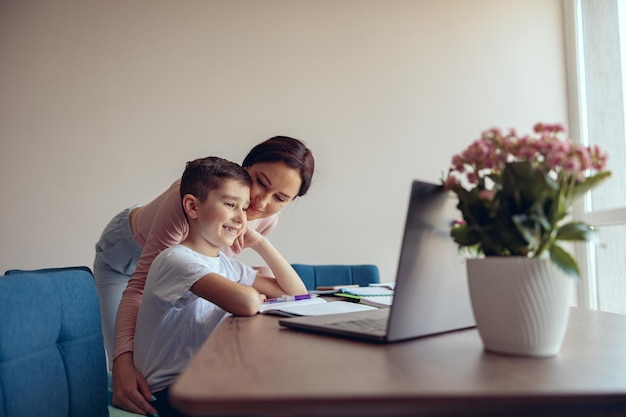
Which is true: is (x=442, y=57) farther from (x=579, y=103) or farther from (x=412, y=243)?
(x=412, y=243)

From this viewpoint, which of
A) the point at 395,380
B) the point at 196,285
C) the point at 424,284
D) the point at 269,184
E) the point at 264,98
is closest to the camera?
the point at 395,380

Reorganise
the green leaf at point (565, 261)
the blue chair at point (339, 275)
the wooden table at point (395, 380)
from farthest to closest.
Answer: the blue chair at point (339, 275) → the green leaf at point (565, 261) → the wooden table at point (395, 380)

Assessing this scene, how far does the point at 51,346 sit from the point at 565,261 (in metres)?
0.77

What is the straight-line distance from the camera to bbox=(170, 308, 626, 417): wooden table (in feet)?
1.59

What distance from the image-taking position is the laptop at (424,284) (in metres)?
0.76

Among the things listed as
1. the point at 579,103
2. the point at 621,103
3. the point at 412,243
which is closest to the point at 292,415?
the point at 412,243

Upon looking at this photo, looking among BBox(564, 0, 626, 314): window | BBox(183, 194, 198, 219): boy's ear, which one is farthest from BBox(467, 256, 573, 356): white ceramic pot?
BBox(564, 0, 626, 314): window

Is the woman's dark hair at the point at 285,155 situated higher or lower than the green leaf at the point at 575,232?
higher

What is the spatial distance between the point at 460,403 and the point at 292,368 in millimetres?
191

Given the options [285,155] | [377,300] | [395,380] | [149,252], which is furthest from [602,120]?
[395,380]

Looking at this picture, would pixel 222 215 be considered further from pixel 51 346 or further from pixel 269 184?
pixel 51 346

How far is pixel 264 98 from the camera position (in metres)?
3.22

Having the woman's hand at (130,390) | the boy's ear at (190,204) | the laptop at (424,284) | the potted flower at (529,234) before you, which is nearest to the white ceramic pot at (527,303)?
the potted flower at (529,234)

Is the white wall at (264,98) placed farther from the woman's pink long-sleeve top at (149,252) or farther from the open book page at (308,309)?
the open book page at (308,309)
